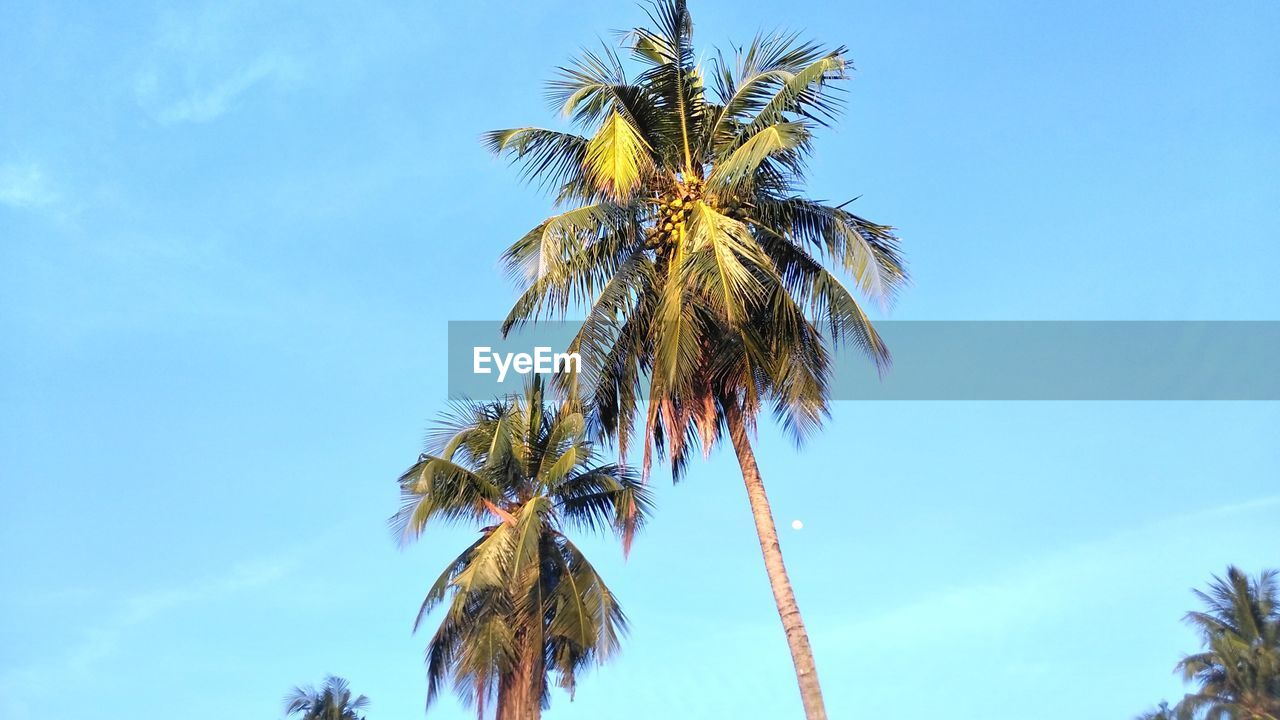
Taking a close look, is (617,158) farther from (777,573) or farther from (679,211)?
(777,573)

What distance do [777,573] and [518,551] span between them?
762cm

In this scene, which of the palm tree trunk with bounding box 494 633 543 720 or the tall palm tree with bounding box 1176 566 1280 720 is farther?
the tall palm tree with bounding box 1176 566 1280 720

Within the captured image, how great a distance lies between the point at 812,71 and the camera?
55.5ft

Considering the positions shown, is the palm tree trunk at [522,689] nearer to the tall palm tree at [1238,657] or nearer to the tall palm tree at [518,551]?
the tall palm tree at [518,551]

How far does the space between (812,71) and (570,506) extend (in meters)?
11.9

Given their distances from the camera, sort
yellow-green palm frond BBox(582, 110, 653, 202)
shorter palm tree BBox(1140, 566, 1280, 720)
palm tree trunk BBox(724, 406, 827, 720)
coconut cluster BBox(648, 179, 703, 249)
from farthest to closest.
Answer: shorter palm tree BBox(1140, 566, 1280, 720) → coconut cluster BBox(648, 179, 703, 249) → yellow-green palm frond BBox(582, 110, 653, 202) → palm tree trunk BBox(724, 406, 827, 720)

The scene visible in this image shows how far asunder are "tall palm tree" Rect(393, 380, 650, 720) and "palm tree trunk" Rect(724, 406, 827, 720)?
6.58m

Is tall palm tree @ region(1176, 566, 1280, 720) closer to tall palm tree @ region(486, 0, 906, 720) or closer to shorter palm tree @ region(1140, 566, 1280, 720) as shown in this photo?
shorter palm tree @ region(1140, 566, 1280, 720)

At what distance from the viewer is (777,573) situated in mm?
15172

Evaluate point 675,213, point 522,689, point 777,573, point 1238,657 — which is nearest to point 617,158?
point 675,213

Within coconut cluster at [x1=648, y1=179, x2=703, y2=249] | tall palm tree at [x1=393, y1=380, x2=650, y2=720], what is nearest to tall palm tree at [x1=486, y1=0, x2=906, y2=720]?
coconut cluster at [x1=648, y1=179, x2=703, y2=249]

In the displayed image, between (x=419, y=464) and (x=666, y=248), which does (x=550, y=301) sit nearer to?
(x=666, y=248)

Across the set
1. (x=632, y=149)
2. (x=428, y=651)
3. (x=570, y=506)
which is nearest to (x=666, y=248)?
(x=632, y=149)

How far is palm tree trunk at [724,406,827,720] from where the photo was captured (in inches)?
557
